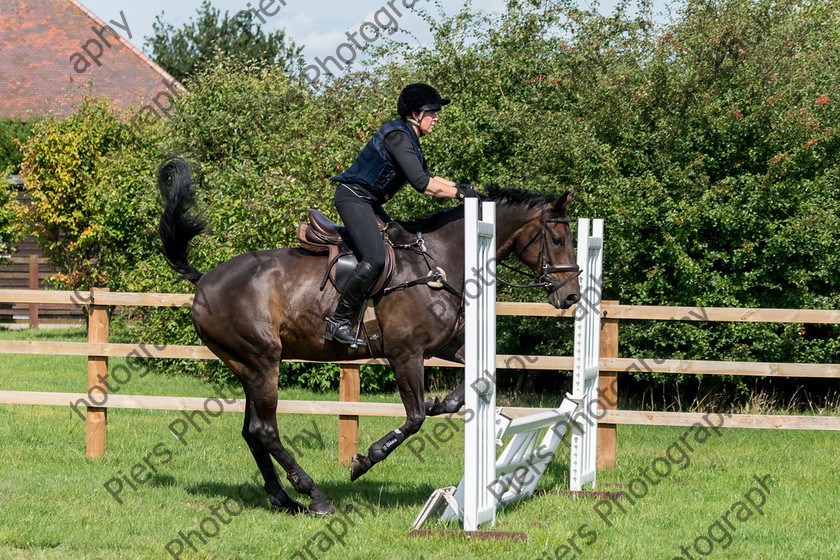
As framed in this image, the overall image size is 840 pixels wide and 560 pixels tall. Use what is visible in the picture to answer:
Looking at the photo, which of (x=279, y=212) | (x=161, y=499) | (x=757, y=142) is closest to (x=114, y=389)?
(x=279, y=212)

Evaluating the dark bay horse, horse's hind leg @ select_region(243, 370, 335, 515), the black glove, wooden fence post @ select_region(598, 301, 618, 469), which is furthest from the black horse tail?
wooden fence post @ select_region(598, 301, 618, 469)

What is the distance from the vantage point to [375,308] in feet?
19.2

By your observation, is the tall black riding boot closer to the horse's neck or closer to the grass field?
the horse's neck

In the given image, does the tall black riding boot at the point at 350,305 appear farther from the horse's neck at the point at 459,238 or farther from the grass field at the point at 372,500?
the grass field at the point at 372,500

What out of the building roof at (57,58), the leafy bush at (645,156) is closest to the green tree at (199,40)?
the building roof at (57,58)

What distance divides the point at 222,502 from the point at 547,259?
2.89 metres

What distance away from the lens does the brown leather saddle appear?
19.1ft

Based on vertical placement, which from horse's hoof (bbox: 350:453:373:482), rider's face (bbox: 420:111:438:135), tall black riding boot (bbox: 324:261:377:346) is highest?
rider's face (bbox: 420:111:438:135)

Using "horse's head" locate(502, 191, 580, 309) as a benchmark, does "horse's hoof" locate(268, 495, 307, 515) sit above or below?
below

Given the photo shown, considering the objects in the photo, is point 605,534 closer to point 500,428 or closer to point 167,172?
point 500,428

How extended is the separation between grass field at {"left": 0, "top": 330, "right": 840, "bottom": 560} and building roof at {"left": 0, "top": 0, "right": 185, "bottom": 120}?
958 inches

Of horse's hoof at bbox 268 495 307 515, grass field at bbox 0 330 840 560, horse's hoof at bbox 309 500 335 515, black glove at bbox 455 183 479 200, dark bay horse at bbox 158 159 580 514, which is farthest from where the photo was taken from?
horse's hoof at bbox 268 495 307 515

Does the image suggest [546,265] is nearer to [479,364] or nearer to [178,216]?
[479,364]

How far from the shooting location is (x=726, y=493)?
256 inches
